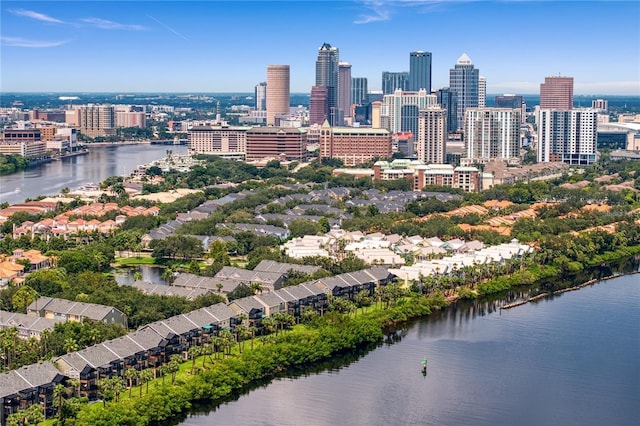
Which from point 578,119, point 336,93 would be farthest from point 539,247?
point 336,93

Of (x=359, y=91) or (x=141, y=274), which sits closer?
(x=141, y=274)

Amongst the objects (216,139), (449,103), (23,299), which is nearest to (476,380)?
(23,299)

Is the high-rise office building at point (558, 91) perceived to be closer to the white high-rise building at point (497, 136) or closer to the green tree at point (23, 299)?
the white high-rise building at point (497, 136)

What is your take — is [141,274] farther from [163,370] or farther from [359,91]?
[359,91]

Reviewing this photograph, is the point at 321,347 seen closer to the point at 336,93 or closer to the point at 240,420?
the point at 240,420

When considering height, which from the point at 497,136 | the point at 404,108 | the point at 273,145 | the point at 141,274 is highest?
the point at 404,108
